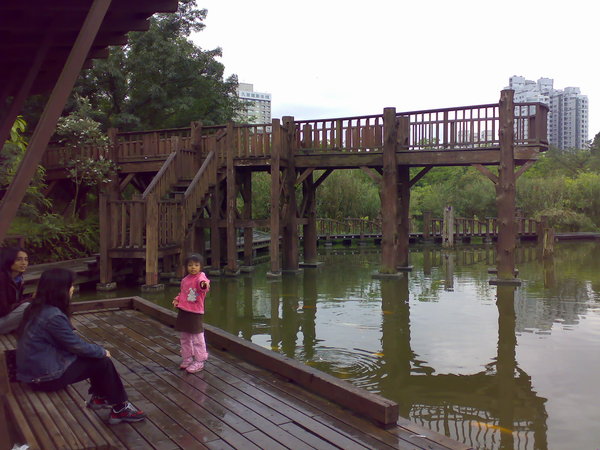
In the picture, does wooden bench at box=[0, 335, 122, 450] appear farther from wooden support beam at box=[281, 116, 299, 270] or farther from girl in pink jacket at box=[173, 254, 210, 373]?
wooden support beam at box=[281, 116, 299, 270]

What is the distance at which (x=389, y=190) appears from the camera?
15.2 m

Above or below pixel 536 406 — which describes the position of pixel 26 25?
above

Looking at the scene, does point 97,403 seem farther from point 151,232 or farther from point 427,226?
point 427,226

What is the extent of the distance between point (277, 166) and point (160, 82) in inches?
370

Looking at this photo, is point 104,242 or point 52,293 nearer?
point 52,293

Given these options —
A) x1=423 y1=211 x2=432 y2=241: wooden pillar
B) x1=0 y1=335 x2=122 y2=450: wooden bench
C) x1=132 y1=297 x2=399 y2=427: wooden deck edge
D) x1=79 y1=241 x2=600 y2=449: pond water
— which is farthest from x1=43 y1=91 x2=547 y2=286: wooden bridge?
x1=423 y1=211 x2=432 y2=241: wooden pillar

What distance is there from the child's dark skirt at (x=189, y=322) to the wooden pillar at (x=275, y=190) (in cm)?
1021

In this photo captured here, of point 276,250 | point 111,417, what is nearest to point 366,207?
point 276,250

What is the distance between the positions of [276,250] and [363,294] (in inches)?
136

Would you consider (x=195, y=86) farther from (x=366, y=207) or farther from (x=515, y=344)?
(x=515, y=344)

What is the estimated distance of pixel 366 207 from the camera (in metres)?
32.8

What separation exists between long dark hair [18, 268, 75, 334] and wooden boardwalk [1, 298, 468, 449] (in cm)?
92

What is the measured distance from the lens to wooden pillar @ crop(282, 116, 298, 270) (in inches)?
652

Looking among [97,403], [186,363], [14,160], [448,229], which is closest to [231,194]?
[14,160]
